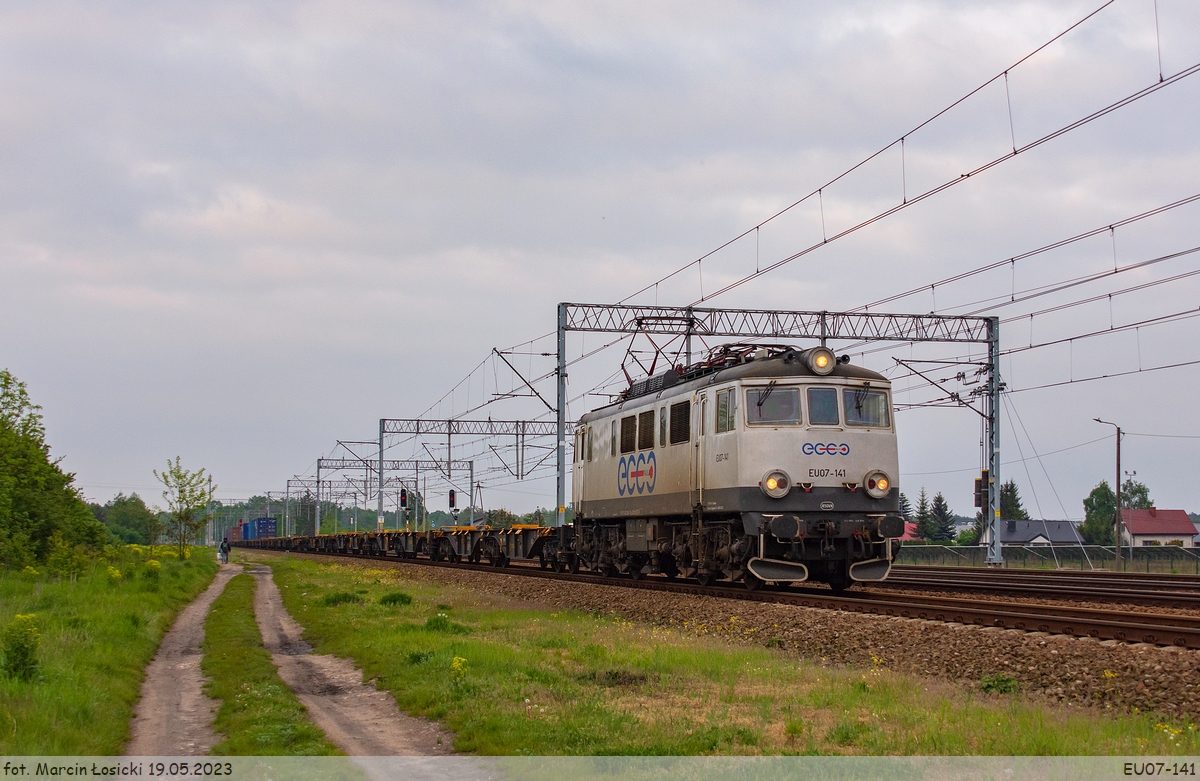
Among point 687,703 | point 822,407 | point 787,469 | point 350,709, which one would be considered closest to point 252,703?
point 350,709

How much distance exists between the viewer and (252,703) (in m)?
11.5

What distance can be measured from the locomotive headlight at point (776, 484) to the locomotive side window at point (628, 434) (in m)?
6.09

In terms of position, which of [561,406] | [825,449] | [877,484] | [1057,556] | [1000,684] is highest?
[561,406]

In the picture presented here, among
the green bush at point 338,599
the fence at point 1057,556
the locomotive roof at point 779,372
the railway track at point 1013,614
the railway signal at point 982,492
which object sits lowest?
the fence at point 1057,556

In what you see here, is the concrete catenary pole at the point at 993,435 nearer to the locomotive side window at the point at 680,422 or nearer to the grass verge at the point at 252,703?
the locomotive side window at the point at 680,422

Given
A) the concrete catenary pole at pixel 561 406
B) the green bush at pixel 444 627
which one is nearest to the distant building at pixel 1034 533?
the concrete catenary pole at pixel 561 406

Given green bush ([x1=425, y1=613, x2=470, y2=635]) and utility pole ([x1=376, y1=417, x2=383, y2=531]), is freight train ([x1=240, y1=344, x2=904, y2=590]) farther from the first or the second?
utility pole ([x1=376, y1=417, x2=383, y2=531])

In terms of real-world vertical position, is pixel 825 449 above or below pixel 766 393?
below

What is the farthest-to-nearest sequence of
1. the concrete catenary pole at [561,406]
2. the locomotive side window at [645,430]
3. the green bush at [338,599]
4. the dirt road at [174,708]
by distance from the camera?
the concrete catenary pole at [561,406] → the green bush at [338,599] → the locomotive side window at [645,430] → the dirt road at [174,708]

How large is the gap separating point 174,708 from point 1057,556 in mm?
42026

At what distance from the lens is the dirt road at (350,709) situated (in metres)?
9.46

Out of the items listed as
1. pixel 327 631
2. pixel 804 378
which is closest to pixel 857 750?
pixel 804 378

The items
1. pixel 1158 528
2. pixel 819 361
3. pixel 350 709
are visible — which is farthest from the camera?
pixel 1158 528

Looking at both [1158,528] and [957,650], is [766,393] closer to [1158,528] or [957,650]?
[957,650]
